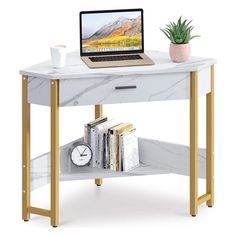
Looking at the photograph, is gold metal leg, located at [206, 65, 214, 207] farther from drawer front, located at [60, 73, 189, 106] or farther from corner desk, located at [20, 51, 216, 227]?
drawer front, located at [60, 73, 189, 106]

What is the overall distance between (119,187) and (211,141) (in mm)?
834

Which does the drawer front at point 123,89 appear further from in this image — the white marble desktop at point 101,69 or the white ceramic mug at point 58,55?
the white ceramic mug at point 58,55

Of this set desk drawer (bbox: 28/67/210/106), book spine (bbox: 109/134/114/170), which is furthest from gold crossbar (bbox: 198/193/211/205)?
desk drawer (bbox: 28/67/210/106)

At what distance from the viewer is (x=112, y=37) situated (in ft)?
27.3

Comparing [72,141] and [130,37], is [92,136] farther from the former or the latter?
[130,37]

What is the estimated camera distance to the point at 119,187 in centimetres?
891

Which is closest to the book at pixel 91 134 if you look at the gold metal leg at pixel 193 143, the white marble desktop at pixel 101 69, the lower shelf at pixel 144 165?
the lower shelf at pixel 144 165

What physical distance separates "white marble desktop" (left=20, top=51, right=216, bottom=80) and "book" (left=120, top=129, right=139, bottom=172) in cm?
57

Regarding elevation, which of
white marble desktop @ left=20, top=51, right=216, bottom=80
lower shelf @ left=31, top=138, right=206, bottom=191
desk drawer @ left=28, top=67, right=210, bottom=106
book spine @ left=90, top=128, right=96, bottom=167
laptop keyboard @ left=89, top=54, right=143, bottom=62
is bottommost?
lower shelf @ left=31, top=138, right=206, bottom=191

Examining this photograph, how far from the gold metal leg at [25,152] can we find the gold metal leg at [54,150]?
25 centimetres

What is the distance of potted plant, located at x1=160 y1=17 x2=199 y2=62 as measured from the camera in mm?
8219

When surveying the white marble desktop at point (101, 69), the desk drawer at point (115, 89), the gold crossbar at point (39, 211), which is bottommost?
the gold crossbar at point (39, 211)

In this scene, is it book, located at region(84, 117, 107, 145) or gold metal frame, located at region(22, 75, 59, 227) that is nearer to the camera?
gold metal frame, located at region(22, 75, 59, 227)

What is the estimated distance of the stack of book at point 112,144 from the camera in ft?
27.9
